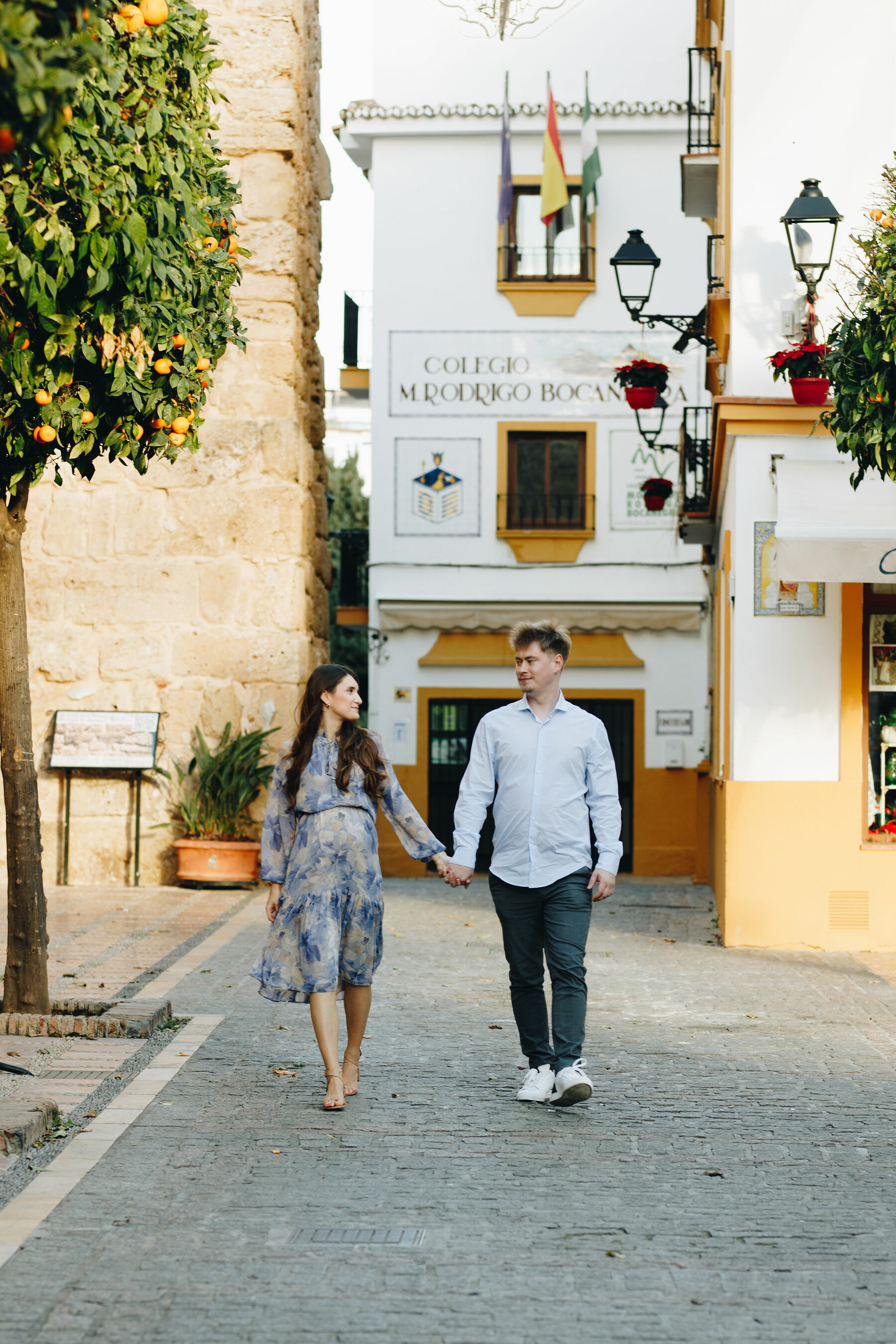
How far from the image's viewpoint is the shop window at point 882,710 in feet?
35.7

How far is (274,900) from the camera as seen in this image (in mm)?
6074

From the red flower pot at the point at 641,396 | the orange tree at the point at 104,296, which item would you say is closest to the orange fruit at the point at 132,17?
the orange tree at the point at 104,296

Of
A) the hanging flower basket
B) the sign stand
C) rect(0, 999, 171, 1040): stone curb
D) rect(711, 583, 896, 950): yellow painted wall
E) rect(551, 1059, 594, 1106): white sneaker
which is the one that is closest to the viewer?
rect(551, 1059, 594, 1106): white sneaker

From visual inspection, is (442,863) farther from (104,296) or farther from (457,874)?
(104,296)

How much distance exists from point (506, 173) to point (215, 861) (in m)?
11.6

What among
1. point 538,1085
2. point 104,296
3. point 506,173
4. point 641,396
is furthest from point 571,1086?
point 506,173

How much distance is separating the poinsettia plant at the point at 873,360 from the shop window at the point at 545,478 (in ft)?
42.7

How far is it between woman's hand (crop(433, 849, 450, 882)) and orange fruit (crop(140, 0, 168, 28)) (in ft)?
10.5

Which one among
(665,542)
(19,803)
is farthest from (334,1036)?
(665,542)

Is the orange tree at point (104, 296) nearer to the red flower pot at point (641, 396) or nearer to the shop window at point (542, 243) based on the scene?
the red flower pot at point (641, 396)

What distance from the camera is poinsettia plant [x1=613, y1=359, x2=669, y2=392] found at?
14453 millimetres

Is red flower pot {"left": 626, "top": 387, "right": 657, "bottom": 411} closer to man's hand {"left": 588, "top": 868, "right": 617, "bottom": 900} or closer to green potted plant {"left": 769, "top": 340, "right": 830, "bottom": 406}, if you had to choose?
green potted plant {"left": 769, "top": 340, "right": 830, "bottom": 406}

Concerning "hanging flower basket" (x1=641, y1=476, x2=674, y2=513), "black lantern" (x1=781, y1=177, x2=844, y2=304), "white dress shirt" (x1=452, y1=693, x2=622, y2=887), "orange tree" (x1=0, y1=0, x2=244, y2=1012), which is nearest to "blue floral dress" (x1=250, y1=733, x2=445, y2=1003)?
"white dress shirt" (x1=452, y1=693, x2=622, y2=887)

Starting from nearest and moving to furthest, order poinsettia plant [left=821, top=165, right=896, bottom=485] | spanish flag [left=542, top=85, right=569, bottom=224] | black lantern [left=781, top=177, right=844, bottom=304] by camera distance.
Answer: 1. poinsettia plant [left=821, top=165, right=896, bottom=485]
2. black lantern [left=781, top=177, right=844, bottom=304]
3. spanish flag [left=542, top=85, right=569, bottom=224]
